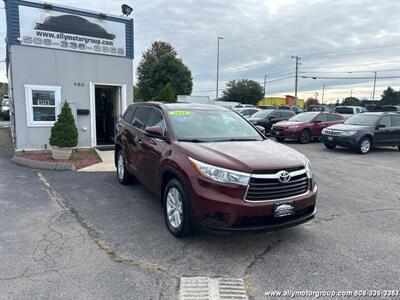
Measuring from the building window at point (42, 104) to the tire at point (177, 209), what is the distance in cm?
746

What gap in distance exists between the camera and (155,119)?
521 cm

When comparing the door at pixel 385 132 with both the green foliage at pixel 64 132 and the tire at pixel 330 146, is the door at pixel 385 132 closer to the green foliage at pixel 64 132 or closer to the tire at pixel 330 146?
the tire at pixel 330 146

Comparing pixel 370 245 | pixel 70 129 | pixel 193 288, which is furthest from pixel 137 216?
pixel 70 129

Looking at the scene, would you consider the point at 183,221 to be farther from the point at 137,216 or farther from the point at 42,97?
the point at 42,97

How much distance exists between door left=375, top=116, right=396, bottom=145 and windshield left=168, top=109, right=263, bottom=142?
371 inches

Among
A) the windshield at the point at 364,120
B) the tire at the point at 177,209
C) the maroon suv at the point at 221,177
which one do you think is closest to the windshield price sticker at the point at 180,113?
the maroon suv at the point at 221,177

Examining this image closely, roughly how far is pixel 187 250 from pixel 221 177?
40.4 inches

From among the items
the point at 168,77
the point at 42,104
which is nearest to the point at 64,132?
the point at 42,104

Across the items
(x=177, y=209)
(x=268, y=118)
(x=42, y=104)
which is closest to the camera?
(x=177, y=209)

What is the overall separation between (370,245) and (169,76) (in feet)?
128

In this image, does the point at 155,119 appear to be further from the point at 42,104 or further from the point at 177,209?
the point at 42,104

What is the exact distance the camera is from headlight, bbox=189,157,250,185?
11.3 feet

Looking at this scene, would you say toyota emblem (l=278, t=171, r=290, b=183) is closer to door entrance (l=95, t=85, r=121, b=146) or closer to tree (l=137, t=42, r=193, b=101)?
door entrance (l=95, t=85, r=121, b=146)

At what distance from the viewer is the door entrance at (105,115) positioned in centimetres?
1257
